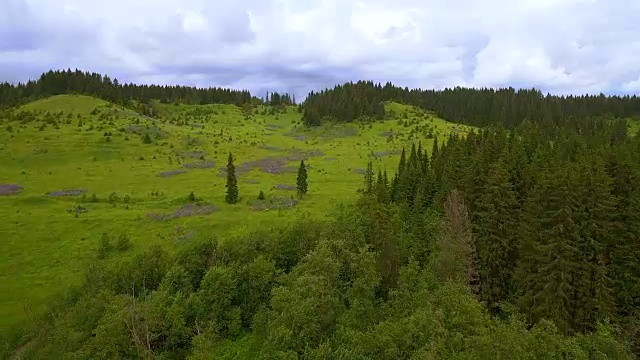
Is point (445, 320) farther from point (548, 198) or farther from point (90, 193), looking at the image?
point (90, 193)

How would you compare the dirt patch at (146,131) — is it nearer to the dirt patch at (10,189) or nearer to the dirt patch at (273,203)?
the dirt patch at (10,189)

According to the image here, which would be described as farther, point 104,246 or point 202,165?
point 202,165

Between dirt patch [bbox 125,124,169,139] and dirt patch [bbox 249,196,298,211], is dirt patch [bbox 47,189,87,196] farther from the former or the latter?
dirt patch [bbox 125,124,169,139]

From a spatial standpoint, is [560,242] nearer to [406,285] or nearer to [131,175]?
[406,285]

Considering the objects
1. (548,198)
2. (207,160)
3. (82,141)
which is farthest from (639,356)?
(82,141)

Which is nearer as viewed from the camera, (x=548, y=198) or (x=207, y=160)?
(x=548, y=198)

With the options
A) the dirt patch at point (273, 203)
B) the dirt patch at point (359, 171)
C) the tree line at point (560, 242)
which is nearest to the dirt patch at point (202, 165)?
the dirt patch at point (359, 171)

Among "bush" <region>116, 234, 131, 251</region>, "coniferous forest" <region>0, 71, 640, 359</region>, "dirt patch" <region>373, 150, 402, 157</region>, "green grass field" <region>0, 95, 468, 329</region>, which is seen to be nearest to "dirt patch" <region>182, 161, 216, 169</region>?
"green grass field" <region>0, 95, 468, 329</region>

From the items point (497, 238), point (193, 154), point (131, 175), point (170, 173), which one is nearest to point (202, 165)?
point (170, 173)
